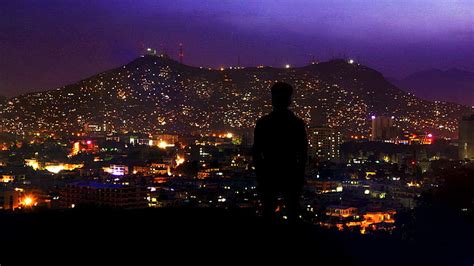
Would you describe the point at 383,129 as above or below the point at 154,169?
above

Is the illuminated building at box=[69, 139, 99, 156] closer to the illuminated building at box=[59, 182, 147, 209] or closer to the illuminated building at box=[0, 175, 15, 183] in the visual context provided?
the illuminated building at box=[0, 175, 15, 183]

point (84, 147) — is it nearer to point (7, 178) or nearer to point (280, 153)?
point (7, 178)

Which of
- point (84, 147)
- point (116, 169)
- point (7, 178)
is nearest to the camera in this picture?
point (7, 178)

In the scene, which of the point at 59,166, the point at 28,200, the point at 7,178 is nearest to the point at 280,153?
the point at 28,200

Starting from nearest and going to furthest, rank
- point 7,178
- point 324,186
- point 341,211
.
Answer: point 341,211 → point 324,186 → point 7,178

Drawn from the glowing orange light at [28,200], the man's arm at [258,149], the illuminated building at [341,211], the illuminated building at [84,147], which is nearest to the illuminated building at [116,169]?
the illuminated building at [84,147]

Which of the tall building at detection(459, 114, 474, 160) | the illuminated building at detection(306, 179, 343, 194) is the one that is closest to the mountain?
the tall building at detection(459, 114, 474, 160)
